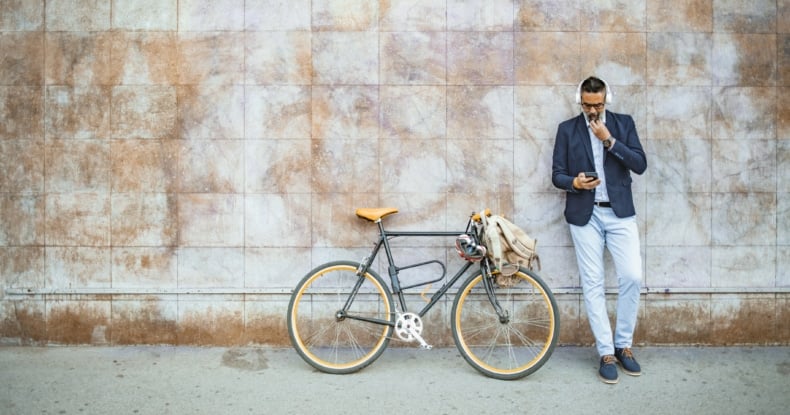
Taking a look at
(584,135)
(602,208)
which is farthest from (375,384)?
(584,135)

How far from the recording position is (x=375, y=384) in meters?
5.06

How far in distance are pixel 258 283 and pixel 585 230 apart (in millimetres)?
3075

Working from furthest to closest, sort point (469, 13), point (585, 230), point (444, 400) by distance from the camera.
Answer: point (469, 13) < point (585, 230) < point (444, 400)

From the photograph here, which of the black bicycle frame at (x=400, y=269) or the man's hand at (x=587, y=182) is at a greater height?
the man's hand at (x=587, y=182)

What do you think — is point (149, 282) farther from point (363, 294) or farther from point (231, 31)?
point (231, 31)

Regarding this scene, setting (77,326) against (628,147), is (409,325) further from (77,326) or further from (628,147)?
(77,326)

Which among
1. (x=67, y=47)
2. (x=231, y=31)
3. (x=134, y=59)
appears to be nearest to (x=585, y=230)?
(x=231, y=31)

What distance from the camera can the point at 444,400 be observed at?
186 inches

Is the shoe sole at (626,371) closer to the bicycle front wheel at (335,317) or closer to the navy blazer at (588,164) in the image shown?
the navy blazer at (588,164)

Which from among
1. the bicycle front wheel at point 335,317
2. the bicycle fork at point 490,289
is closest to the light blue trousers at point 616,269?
the bicycle fork at point 490,289

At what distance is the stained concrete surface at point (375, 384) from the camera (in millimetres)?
4602

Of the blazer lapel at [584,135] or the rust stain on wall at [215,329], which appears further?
the rust stain on wall at [215,329]

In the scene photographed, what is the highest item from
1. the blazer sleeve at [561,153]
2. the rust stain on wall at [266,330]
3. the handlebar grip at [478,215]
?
the blazer sleeve at [561,153]

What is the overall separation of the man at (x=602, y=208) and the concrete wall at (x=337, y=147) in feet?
1.49
